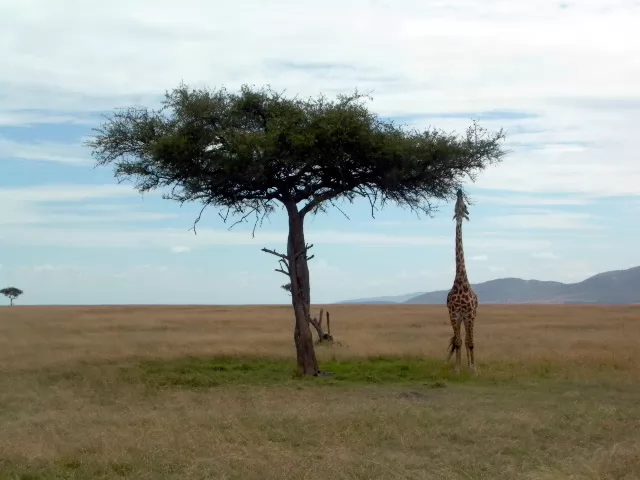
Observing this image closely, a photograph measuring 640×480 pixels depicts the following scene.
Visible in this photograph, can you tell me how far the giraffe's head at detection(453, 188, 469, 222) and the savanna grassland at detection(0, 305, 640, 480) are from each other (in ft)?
12.2

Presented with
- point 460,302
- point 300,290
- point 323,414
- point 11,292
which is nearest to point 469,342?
point 460,302

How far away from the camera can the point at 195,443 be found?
10328mm

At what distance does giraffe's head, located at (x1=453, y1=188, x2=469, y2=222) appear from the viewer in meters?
19.6

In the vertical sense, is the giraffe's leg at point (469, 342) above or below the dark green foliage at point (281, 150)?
below

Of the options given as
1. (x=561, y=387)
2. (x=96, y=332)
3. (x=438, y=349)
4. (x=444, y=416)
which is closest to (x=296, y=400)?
(x=444, y=416)

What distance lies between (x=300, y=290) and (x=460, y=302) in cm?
375

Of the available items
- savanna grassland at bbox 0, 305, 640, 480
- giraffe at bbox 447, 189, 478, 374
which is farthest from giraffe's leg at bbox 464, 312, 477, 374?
savanna grassland at bbox 0, 305, 640, 480

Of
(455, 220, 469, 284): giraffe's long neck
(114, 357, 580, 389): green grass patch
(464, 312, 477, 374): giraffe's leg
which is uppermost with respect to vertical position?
(455, 220, 469, 284): giraffe's long neck

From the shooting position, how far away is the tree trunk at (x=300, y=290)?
60.9 ft

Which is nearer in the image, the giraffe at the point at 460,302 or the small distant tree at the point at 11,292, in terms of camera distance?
the giraffe at the point at 460,302

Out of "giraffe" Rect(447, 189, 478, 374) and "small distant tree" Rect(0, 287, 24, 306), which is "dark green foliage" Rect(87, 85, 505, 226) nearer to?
"giraffe" Rect(447, 189, 478, 374)

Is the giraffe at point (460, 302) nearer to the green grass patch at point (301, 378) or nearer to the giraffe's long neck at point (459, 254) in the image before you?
the giraffe's long neck at point (459, 254)

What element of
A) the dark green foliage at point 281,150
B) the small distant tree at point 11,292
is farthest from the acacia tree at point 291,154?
the small distant tree at point 11,292

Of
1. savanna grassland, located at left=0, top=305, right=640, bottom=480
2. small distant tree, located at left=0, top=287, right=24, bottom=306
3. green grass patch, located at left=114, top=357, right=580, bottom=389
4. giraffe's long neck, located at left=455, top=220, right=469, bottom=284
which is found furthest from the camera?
small distant tree, located at left=0, top=287, right=24, bottom=306
